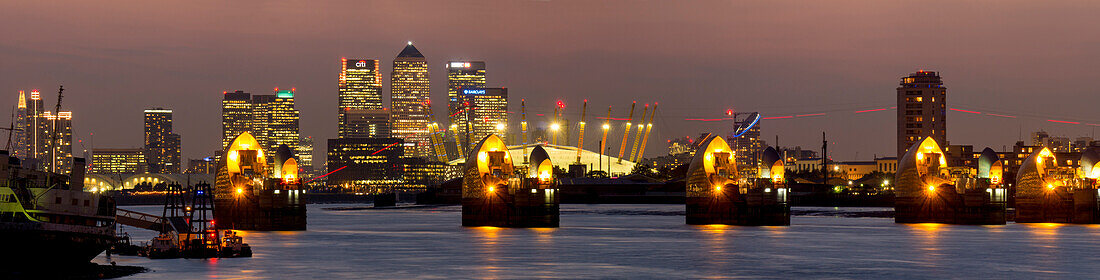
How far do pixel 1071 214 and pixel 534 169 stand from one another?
64.9 m

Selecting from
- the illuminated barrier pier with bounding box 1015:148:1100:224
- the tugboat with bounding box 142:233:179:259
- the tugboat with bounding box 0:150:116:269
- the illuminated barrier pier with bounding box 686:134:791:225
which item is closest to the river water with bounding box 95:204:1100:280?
the tugboat with bounding box 142:233:179:259

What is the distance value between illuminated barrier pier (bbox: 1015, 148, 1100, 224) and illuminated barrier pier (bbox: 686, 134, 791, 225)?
3312cm

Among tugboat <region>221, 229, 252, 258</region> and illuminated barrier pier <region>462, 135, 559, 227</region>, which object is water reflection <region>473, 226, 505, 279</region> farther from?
tugboat <region>221, 229, 252, 258</region>

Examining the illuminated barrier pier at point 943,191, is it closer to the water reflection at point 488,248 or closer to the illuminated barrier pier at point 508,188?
the illuminated barrier pier at point 508,188

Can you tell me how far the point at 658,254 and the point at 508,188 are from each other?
139ft

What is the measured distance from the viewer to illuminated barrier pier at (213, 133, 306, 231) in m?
138

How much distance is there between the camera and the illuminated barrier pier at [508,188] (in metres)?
140

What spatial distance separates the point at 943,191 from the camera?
155375 mm

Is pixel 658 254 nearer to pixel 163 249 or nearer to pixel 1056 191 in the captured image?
pixel 163 249

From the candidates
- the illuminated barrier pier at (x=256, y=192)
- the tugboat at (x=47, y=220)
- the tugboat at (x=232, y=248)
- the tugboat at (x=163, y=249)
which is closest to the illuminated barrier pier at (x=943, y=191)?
the illuminated barrier pier at (x=256, y=192)

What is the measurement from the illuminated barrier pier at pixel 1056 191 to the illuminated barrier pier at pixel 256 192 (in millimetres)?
84407

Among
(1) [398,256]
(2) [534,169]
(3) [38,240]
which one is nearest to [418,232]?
(2) [534,169]

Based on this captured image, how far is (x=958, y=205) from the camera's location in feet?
507

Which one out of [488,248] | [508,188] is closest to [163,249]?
[488,248]
